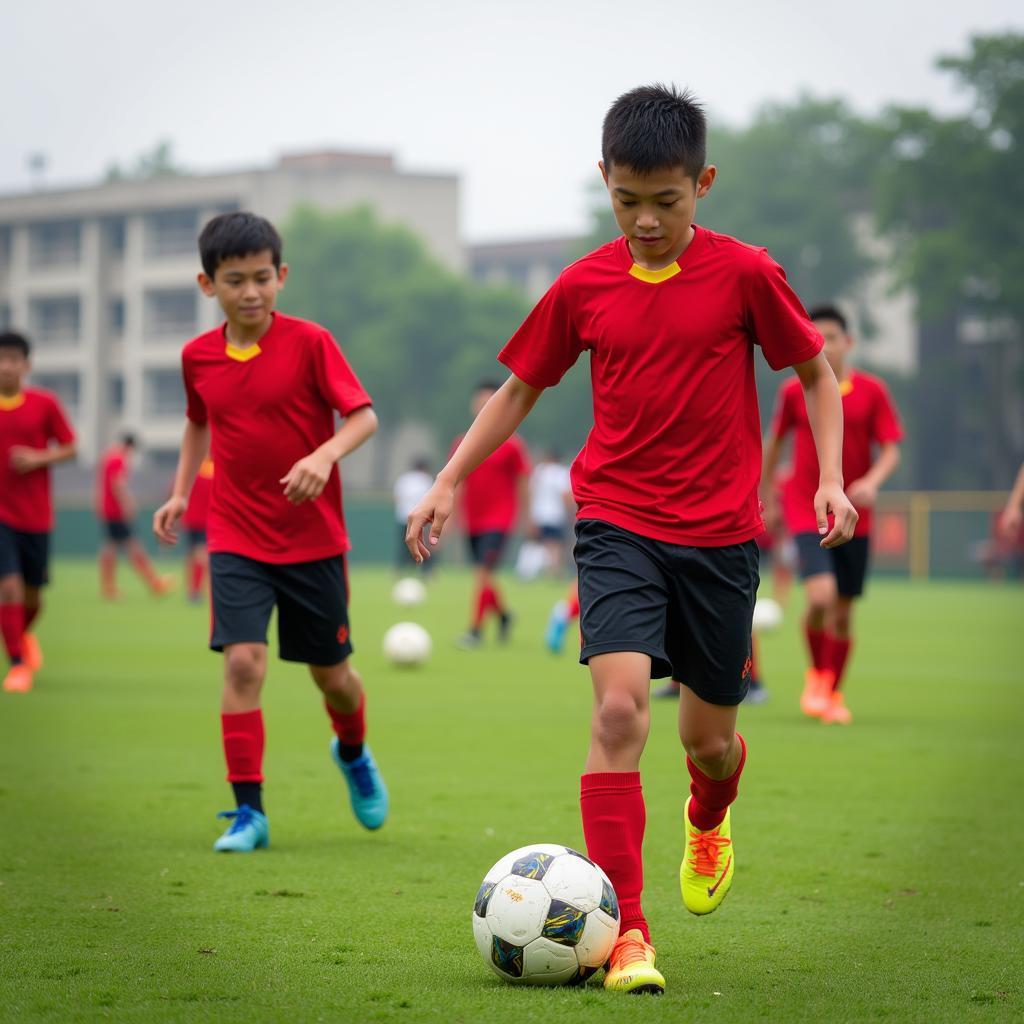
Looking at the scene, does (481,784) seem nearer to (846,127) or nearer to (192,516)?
(192,516)

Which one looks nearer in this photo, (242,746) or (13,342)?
(242,746)

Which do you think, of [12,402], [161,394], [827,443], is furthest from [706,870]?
[161,394]

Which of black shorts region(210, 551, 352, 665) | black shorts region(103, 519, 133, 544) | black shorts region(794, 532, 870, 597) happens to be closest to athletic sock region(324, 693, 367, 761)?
black shorts region(210, 551, 352, 665)

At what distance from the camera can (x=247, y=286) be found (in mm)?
6594

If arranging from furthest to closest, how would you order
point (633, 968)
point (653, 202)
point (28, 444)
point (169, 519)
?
point (28, 444) < point (169, 519) < point (653, 202) < point (633, 968)

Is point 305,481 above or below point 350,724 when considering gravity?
above

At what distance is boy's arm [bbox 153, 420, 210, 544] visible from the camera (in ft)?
22.2

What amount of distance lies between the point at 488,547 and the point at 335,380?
433 inches

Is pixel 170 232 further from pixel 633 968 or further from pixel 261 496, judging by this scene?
pixel 633 968

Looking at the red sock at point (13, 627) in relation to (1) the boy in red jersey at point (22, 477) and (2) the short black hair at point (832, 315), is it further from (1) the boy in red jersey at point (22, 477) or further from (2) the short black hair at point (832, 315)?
(2) the short black hair at point (832, 315)

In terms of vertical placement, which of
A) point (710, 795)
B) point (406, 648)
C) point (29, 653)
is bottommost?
point (406, 648)

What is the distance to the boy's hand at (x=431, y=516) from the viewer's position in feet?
15.3

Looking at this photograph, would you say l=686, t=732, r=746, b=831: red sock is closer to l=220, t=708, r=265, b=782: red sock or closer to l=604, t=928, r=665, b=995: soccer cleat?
l=604, t=928, r=665, b=995: soccer cleat

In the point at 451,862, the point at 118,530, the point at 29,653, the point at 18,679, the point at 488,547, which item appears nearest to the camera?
the point at 451,862
